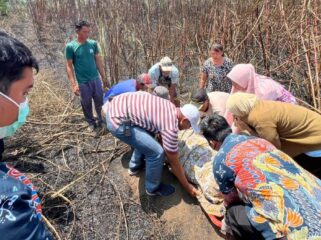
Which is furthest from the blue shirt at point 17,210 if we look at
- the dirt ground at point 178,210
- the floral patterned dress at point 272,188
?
the dirt ground at point 178,210

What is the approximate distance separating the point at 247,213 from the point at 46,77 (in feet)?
12.0

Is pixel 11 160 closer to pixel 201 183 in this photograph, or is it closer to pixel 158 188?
pixel 158 188

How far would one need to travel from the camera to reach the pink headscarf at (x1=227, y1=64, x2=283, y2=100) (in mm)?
2812

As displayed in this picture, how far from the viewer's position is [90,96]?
3514mm

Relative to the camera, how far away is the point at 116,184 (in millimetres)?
2865

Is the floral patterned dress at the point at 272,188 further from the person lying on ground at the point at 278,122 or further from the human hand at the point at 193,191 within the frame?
the human hand at the point at 193,191

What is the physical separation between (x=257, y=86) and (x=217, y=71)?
0.70 meters

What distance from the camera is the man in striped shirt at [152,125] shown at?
244 cm

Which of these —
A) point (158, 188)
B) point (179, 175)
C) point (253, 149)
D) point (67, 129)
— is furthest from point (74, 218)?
point (253, 149)

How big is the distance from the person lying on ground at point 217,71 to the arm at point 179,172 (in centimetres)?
130

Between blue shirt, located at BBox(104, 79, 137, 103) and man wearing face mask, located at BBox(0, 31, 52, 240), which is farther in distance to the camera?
blue shirt, located at BBox(104, 79, 137, 103)

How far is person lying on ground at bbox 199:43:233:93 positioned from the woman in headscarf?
0.58 meters

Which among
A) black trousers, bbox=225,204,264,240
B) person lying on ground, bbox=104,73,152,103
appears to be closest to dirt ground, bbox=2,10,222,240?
black trousers, bbox=225,204,264,240

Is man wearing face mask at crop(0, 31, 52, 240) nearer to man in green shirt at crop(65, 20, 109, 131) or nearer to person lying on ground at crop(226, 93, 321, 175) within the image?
person lying on ground at crop(226, 93, 321, 175)
